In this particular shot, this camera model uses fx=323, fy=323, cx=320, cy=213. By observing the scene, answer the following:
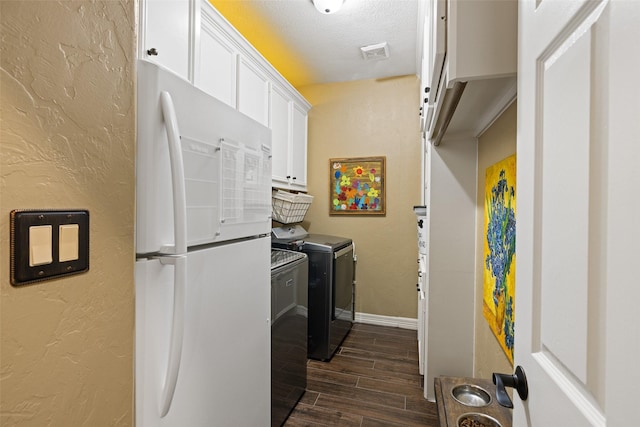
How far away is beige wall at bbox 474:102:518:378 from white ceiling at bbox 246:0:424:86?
1.08 meters

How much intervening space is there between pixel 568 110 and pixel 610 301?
0.30 m

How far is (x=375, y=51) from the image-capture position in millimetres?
2885

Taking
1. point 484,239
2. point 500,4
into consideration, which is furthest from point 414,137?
point 500,4

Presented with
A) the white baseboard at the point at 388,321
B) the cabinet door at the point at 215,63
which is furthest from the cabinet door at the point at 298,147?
the white baseboard at the point at 388,321

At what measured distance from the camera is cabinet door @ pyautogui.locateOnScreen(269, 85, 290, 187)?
9.32ft

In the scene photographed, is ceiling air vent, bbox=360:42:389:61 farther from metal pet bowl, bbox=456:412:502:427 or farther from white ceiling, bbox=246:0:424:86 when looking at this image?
metal pet bowl, bbox=456:412:502:427

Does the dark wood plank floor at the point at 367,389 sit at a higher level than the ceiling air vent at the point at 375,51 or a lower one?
lower

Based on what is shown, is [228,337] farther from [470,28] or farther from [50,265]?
[470,28]

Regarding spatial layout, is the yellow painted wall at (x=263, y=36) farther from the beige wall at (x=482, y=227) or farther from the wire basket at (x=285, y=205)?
the beige wall at (x=482, y=227)

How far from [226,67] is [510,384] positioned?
2234mm

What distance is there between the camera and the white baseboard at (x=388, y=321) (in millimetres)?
3395

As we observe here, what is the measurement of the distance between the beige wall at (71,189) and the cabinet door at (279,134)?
205 cm

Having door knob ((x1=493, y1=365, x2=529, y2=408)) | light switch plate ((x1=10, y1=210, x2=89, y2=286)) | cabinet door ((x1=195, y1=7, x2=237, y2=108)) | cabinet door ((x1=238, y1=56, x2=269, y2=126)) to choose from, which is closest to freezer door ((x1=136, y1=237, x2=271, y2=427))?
light switch plate ((x1=10, y1=210, x2=89, y2=286))

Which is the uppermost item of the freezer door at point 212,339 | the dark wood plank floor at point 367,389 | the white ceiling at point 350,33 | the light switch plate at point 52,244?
the white ceiling at point 350,33
